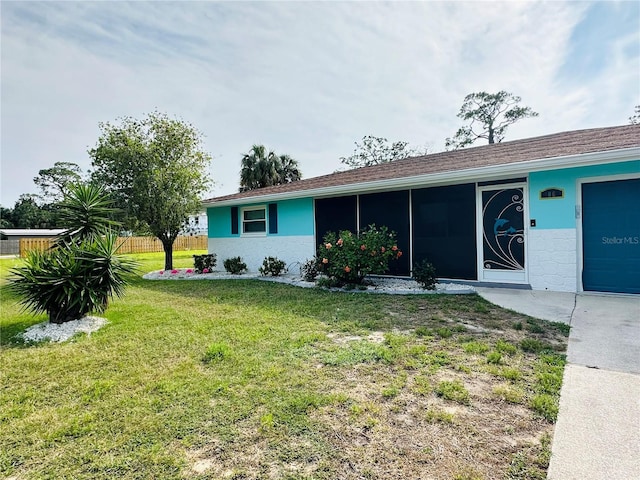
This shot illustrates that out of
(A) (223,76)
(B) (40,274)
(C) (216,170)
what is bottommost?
(B) (40,274)

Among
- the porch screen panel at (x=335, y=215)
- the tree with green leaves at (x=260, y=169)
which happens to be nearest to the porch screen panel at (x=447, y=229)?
the porch screen panel at (x=335, y=215)

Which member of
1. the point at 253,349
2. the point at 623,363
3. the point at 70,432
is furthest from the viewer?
the point at 253,349

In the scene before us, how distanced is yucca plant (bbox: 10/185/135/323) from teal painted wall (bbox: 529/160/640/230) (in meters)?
7.67

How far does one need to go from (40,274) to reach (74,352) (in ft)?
5.26

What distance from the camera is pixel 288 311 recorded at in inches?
223

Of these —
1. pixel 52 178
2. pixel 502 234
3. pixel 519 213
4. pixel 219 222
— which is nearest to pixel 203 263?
pixel 219 222

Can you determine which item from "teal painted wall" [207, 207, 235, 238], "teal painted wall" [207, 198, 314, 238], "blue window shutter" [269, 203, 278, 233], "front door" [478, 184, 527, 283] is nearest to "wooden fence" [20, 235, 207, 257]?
"teal painted wall" [207, 207, 235, 238]

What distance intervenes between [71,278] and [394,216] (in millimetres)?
6910

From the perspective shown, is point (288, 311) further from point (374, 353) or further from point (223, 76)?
point (223, 76)

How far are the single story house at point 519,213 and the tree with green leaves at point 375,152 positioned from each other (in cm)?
1998

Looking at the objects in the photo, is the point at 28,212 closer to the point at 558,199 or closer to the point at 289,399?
the point at 289,399

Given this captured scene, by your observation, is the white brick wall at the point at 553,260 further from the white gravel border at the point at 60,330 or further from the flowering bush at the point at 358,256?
the white gravel border at the point at 60,330

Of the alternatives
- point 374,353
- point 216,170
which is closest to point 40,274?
point 374,353

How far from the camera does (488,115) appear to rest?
82.6 feet
